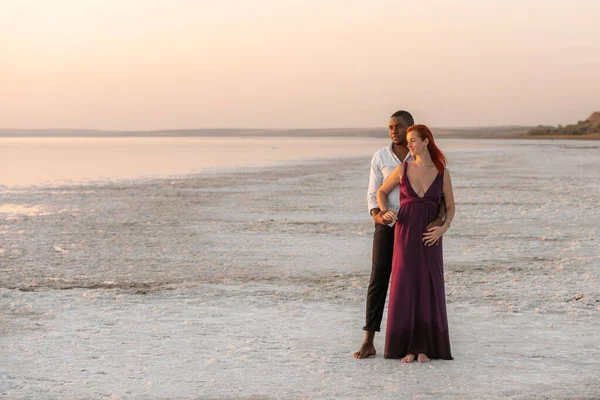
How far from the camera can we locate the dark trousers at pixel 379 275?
6.35 metres

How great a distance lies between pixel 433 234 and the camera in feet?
20.1

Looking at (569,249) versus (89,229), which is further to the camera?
(89,229)

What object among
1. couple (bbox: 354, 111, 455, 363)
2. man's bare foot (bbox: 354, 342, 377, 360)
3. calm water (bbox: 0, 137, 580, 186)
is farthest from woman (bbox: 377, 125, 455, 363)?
calm water (bbox: 0, 137, 580, 186)

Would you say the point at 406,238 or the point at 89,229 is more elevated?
the point at 406,238

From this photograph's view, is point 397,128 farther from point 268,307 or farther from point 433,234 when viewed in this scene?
point 268,307

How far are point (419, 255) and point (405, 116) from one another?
103 cm

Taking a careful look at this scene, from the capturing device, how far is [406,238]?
20.4 ft

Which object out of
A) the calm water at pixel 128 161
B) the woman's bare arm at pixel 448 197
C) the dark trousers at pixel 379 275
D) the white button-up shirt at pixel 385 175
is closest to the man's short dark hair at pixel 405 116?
the white button-up shirt at pixel 385 175

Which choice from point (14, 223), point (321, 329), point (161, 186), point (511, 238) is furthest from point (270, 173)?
point (321, 329)

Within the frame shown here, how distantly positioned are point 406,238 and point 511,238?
295 inches

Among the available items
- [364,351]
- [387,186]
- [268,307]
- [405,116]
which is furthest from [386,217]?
[268,307]

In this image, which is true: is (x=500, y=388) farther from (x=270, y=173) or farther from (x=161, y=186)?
(x=270, y=173)

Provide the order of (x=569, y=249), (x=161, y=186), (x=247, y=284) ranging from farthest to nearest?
(x=161, y=186) < (x=569, y=249) < (x=247, y=284)

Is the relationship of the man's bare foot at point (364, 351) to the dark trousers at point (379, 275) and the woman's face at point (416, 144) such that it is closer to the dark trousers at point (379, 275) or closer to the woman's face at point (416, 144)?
the dark trousers at point (379, 275)
